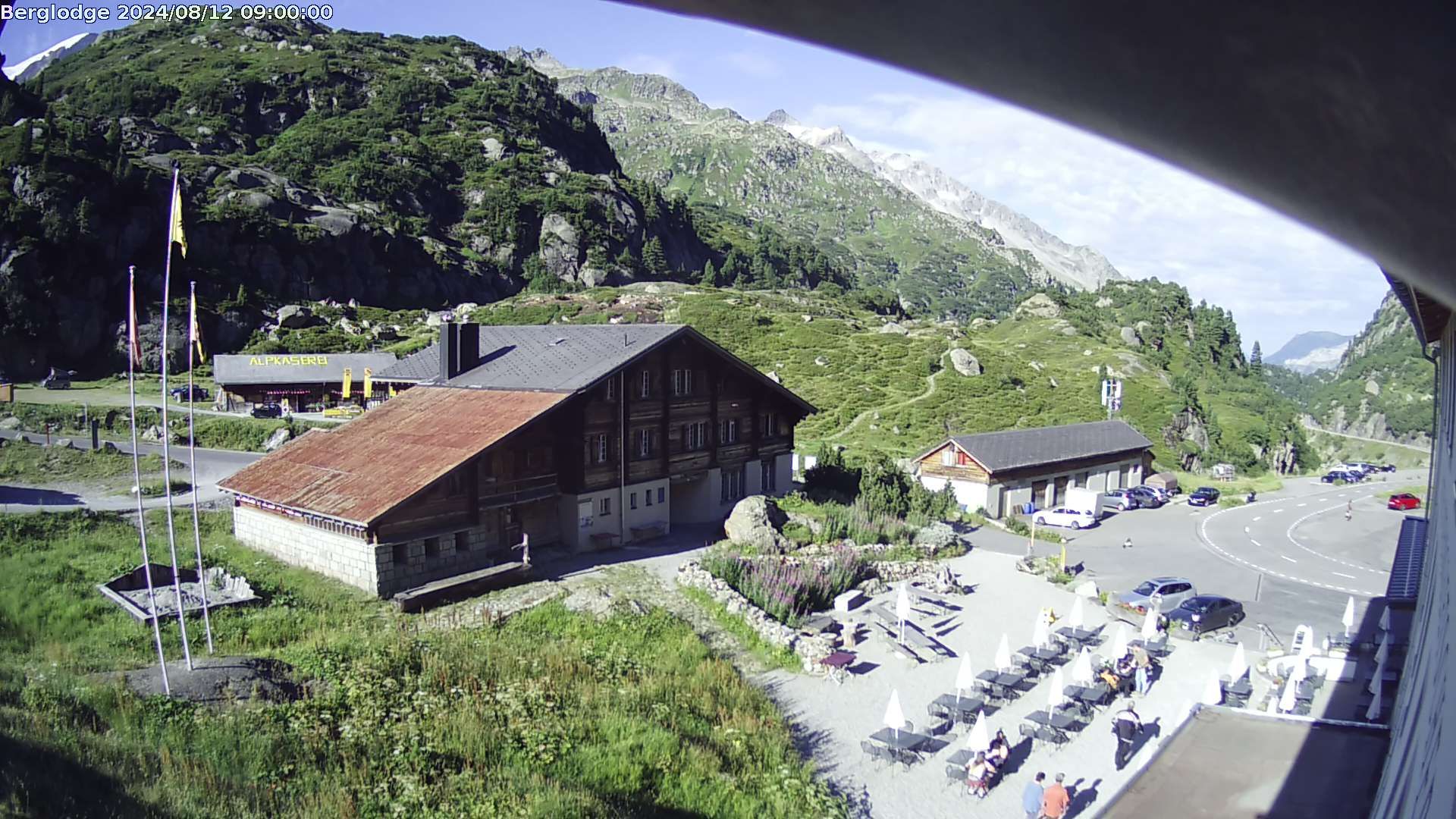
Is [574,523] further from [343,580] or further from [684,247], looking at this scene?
[684,247]

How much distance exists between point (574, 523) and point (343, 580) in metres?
6.70

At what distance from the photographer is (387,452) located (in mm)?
24453

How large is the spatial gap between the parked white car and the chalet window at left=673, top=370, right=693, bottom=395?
16.9 m

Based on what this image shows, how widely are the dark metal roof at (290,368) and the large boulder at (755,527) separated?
3033cm

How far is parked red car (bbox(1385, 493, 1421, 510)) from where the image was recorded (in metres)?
48.4

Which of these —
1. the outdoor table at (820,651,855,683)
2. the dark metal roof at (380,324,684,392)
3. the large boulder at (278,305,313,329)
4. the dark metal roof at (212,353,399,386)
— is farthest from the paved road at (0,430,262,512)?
the large boulder at (278,305,313,329)

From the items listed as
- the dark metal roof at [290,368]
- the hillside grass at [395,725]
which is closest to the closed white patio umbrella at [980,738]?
the hillside grass at [395,725]

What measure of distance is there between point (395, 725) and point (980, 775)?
8793 millimetres

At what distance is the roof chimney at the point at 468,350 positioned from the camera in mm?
29517

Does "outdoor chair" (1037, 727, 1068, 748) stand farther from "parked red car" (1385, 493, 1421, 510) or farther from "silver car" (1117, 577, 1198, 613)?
"parked red car" (1385, 493, 1421, 510)

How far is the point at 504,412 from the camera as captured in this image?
81.5 feet

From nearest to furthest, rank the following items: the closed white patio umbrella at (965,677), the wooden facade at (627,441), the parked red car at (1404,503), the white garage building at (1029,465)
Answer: the closed white patio umbrella at (965,677)
the wooden facade at (627,441)
the white garage building at (1029,465)
the parked red car at (1404,503)

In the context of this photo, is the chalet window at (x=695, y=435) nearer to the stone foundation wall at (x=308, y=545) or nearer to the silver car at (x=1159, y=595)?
the stone foundation wall at (x=308, y=545)

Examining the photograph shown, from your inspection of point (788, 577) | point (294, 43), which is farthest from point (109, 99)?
point (788, 577)
